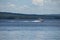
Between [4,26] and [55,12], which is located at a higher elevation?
[55,12]

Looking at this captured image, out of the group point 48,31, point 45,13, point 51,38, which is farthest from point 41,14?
point 51,38

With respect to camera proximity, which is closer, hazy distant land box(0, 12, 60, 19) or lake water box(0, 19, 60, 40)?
→ lake water box(0, 19, 60, 40)

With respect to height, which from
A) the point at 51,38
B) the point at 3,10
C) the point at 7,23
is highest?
the point at 3,10

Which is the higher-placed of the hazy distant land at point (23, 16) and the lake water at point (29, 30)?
the hazy distant land at point (23, 16)

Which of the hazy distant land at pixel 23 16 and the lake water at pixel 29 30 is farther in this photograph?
the hazy distant land at pixel 23 16

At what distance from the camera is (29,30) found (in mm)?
1521

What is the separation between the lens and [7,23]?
62.3 inches

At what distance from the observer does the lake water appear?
142cm

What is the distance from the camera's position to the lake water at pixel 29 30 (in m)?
1.42

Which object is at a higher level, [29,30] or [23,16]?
[23,16]

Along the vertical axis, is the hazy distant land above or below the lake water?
above

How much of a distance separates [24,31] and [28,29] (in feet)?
0.15

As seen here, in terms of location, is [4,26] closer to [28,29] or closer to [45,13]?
[28,29]

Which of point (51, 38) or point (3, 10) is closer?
point (51, 38)
